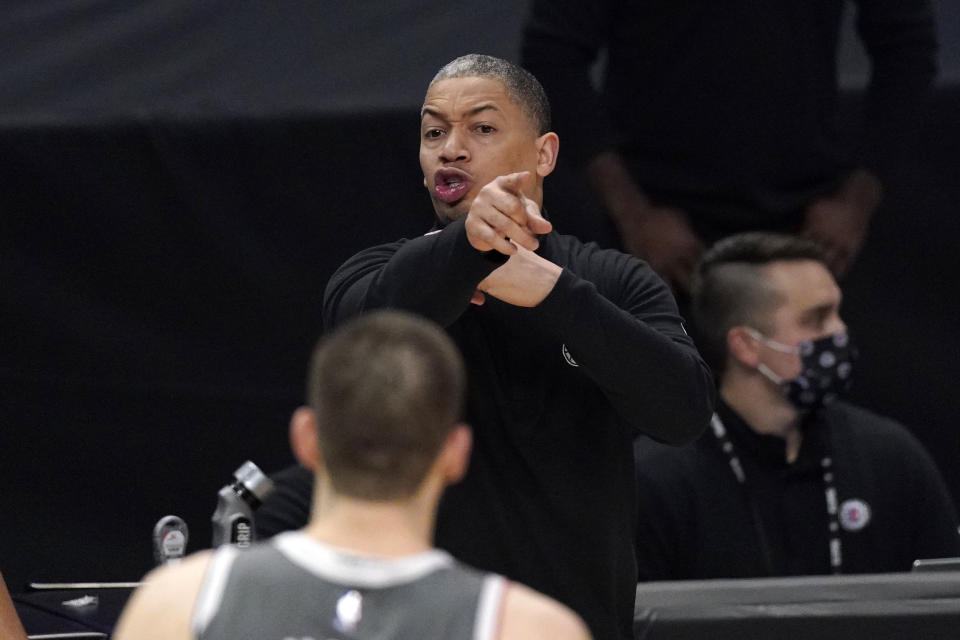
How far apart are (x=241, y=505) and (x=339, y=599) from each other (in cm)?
150

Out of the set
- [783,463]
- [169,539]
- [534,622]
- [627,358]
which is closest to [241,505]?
[169,539]

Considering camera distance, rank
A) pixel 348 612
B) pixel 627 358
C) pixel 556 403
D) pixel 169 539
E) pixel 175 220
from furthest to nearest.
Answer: pixel 175 220 < pixel 169 539 < pixel 556 403 < pixel 627 358 < pixel 348 612

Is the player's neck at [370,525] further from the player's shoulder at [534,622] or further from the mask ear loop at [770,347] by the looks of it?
the mask ear loop at [770,347]

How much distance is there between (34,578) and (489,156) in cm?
215

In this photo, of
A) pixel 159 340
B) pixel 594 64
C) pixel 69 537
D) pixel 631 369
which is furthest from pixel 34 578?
pixel 631 369

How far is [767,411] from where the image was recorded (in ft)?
13.9

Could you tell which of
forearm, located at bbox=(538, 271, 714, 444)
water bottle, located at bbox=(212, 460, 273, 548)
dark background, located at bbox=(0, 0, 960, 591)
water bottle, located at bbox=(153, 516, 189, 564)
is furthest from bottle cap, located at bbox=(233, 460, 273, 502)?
dark background, located at bbox=(0, 0, 960, 591)

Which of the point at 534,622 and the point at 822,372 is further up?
the point at 822,372

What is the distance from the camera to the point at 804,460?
4.20 metres

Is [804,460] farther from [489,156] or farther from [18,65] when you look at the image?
[18,65]

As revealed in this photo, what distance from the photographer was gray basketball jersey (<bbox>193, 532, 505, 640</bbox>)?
60.6 inches

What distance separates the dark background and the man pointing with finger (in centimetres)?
149

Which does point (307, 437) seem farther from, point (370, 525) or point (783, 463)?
point (783, 463)

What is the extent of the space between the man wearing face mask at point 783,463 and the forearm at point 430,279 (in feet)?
5.68
